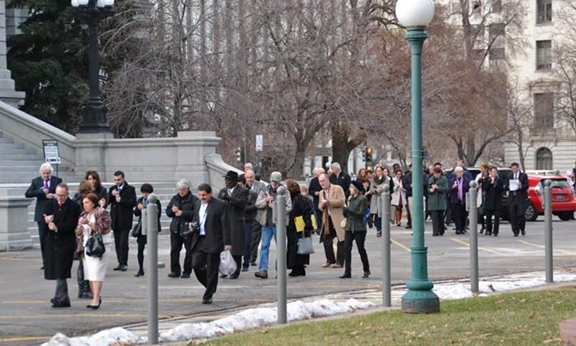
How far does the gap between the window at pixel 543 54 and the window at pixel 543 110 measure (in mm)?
10356

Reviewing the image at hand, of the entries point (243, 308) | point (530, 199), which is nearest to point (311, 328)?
point (243, 308)

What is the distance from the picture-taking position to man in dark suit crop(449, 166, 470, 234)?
1251 inches

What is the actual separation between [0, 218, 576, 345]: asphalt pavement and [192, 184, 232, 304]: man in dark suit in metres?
0.34

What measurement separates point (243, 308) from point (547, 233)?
511 centimetres

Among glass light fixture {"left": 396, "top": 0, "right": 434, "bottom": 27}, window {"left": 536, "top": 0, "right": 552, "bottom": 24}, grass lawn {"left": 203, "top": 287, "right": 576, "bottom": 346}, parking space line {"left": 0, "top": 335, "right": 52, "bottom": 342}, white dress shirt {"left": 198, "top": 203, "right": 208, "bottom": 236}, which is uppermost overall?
window {"left": 536, "top": 0, "right": 552, "bottom": 24}

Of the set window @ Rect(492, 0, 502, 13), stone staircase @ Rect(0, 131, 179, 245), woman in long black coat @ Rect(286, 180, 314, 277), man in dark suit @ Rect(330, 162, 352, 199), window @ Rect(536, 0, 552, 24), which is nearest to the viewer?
woman in long black coat @ Rect(286, 180, 314, 277)

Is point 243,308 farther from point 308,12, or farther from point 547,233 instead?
point 308,12

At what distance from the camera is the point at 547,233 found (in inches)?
733

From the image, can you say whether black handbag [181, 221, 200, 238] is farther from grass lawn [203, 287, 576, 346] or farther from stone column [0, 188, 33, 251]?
stone column [0, 188, 33, 251]

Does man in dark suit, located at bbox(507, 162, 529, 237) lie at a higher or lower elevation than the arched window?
lower

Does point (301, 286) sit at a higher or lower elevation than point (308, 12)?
lower

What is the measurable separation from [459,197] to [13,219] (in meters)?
11.7

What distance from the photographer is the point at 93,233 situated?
1622 cm

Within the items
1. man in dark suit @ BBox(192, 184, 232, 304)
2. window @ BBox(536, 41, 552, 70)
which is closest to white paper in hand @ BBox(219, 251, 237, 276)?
man in dark suit @ BBox(192, 184, 232, 304)
